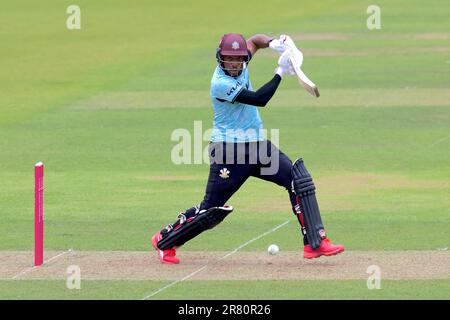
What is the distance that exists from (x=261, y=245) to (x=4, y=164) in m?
6.56

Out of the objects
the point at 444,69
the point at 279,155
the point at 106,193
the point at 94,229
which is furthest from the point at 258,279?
the point at 444,69

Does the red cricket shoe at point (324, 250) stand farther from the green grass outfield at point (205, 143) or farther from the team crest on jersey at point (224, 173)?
the team crest on jersey at point (224, 173)

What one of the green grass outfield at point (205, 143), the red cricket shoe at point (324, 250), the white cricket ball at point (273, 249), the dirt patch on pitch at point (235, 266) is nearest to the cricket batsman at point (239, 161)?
the red cricket shoe at point (324, 250)

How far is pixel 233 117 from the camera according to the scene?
12602 millimetres

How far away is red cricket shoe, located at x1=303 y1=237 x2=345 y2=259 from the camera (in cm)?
1238

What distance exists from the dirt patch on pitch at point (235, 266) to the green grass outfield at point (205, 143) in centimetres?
24

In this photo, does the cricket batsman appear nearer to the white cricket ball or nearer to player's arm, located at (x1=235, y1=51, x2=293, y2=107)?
player's arm, located at (x1=235, y1=51, x2=293, y2=107)

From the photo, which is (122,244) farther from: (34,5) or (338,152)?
(34,5)

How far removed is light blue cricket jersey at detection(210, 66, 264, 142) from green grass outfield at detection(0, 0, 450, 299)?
1420mm

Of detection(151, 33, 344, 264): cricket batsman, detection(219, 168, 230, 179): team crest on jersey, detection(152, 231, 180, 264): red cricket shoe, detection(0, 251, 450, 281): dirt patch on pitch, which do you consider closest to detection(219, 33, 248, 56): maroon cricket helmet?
detection(151, 33, 344, 264): cricket batsman

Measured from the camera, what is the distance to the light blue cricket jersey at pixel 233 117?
41.0 feet

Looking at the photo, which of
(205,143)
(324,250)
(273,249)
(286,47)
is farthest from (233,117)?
(205,143)
